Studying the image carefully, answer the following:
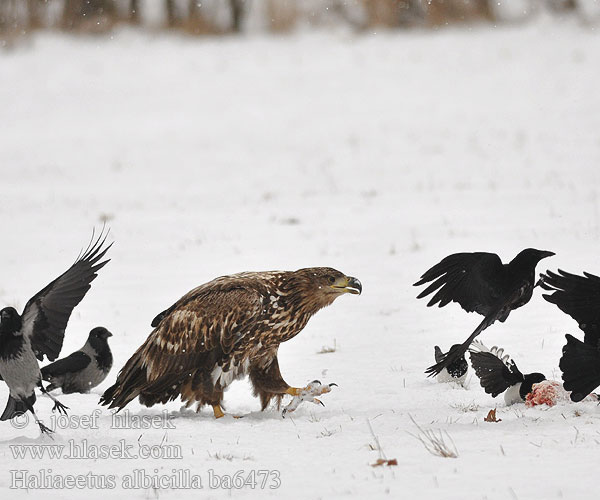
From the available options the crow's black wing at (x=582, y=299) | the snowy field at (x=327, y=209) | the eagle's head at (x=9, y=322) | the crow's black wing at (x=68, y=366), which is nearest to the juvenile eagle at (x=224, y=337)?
the snowy field at (x=327, y=209)

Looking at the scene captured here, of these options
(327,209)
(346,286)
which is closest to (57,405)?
(346,286)

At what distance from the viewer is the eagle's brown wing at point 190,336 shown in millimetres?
5801

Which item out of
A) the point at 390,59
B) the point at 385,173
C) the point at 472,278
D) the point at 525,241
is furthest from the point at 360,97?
the point at 472,278

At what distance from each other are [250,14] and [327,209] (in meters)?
16.8

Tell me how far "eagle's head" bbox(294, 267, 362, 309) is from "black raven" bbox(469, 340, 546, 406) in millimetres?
944

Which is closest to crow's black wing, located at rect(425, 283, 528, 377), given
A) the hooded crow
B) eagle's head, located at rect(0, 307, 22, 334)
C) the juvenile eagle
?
the hooded crow

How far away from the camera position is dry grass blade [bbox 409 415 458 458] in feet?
15.4

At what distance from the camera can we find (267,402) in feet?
20.2

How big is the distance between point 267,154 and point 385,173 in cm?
337

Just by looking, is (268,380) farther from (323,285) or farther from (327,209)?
(327,209)

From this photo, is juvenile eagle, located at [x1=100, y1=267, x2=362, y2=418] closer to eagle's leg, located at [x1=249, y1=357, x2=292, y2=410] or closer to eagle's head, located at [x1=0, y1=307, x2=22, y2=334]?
eagle's leg, located at [x1=249, y1=357, x2=292, y2=410]

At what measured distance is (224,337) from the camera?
5824 millimetres

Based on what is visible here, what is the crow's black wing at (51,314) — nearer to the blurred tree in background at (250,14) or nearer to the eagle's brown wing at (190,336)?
the eagle's brown wing at (190,336)

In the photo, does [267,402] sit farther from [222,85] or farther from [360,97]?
[222,85]
